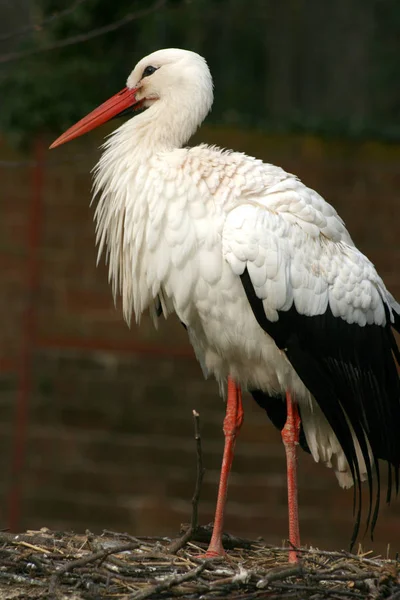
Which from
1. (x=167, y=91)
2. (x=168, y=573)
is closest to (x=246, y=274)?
(x=167, y=91)

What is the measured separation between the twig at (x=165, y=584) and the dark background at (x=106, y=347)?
3.24 metres

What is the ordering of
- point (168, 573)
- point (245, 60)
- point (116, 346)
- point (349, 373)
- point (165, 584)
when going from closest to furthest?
point (165, 584) < point (168, 573) < point (349, 373) < point (116, 346) < point (245, 60)

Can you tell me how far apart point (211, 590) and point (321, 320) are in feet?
3.52

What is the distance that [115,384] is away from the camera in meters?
7.37

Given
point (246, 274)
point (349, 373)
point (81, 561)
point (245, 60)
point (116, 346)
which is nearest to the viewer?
point (81, 561)

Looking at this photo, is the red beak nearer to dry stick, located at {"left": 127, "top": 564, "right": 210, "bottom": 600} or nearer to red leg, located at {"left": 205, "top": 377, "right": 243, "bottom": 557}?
red leg, located at {"left": 205, "top": 377, "right": 243, "bottom": 557}

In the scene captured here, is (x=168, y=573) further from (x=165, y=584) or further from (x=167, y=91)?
(x=167, y=91)

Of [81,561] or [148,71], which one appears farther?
[148,71]

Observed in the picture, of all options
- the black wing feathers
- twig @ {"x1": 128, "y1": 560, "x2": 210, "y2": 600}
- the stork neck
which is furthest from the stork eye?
twig @ {"x1": 128, "y1": 560, "x2": 210, "y2": 600}

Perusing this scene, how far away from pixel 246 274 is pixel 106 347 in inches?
124

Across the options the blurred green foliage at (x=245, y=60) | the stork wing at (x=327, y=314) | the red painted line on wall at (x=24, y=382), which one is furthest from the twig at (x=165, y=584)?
the blurred green foliage at (x=245, y=60)

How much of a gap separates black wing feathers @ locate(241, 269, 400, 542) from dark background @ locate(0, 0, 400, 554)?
241 cm

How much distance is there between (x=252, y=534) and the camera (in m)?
7.13

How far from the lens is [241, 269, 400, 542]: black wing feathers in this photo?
4.46m
